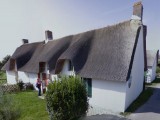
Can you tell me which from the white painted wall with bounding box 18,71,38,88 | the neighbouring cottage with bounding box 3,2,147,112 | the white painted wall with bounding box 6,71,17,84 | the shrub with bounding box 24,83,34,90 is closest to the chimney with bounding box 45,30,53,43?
the white painted wall with bounding box 18,71,38,88

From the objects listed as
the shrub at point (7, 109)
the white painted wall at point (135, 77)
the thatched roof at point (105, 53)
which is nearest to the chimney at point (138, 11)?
the thatched roof at point (105, 53)

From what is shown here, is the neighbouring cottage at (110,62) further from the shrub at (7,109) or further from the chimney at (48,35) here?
the chimney at (48,35)

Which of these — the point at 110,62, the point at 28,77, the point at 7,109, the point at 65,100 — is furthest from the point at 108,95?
the point at 28,77

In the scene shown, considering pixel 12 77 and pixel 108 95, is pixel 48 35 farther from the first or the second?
pixel 108 95

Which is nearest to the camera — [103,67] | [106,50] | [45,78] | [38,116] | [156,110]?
[38,116]

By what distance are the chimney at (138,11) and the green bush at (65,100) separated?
7918 mm

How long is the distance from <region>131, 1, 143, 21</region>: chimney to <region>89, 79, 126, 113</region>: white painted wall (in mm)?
5888

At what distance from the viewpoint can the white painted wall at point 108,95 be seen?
988 cm

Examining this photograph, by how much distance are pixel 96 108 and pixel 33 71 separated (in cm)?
1056

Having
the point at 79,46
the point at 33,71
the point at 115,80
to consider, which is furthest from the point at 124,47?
the point at 33,71

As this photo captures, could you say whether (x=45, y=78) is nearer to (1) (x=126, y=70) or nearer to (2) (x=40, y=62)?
(2) (x=40, y=62)

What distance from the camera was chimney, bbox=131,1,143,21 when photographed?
38.2ft

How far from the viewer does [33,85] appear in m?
19.3

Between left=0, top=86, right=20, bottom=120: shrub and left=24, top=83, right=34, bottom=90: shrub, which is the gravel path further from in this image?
left=24, top=83, right=34, bottom=90: shrub
